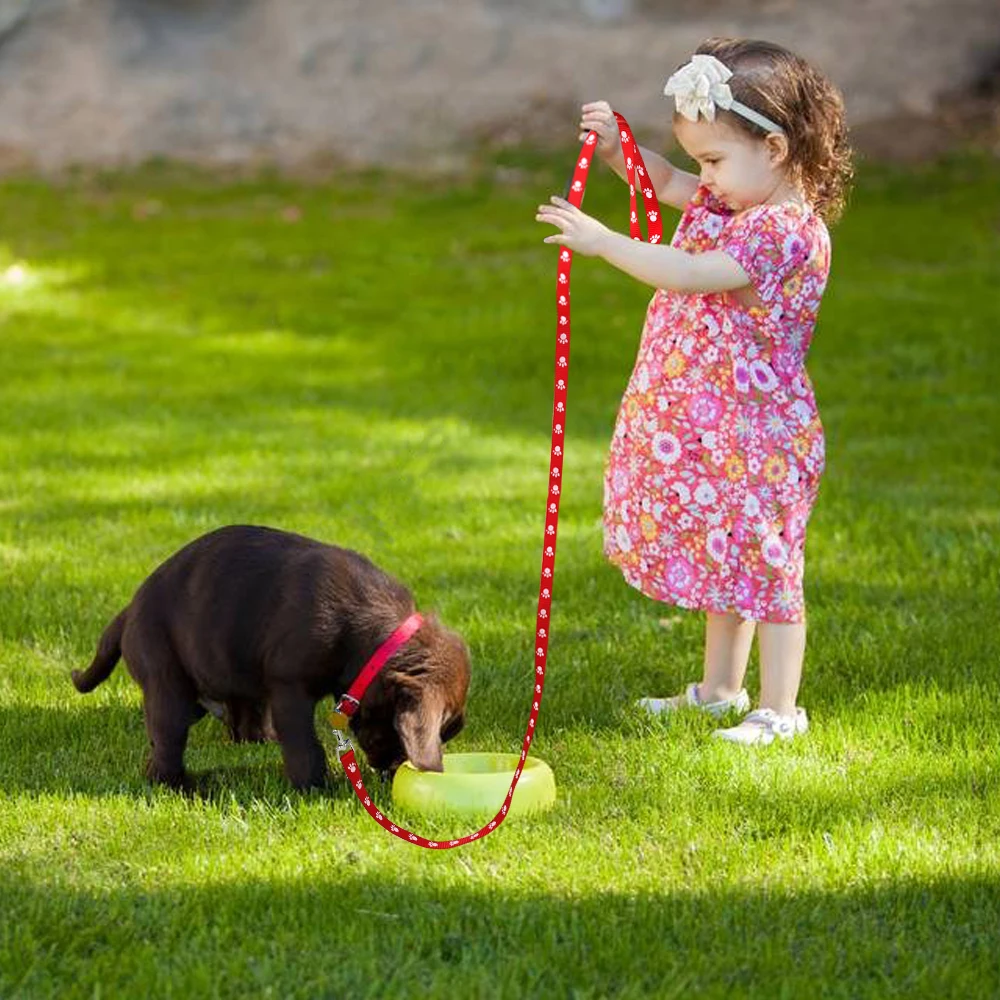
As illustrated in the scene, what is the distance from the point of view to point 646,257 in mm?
4055

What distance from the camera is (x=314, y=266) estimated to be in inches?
446

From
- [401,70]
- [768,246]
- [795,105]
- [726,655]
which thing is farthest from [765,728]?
[401,70]

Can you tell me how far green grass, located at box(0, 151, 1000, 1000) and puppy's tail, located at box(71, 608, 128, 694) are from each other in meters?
0.14

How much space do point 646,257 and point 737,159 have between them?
428 millimetres

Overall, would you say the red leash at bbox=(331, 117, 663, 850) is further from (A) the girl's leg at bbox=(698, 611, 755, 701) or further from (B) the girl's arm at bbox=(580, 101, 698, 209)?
(A) the girl's leg at bbox=(698, 611, 755, 701)

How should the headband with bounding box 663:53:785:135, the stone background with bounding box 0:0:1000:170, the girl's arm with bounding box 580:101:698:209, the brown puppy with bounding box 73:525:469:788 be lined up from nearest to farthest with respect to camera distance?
the brown puppy with bounding box 73:525:469:788
the headband with bounding box 663:53:785:135
the girl's arm with bounding box 580:101:698:209
the stone background with bounding box 0:0:1000:170

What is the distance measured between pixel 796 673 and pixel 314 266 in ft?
24.0

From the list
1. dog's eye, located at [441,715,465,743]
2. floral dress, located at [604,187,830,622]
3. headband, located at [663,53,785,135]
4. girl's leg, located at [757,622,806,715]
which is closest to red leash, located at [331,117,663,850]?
dog's eye, located at [441,715,465,743]

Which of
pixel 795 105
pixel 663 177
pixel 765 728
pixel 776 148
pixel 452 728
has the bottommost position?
pixel 765 728

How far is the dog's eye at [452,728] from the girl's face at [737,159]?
1.41 metres

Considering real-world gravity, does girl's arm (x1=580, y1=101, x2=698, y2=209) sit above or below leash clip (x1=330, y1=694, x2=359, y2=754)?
above

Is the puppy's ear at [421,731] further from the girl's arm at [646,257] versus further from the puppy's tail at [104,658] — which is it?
the girl's arm at [646,257]

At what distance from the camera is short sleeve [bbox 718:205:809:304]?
4227 mm

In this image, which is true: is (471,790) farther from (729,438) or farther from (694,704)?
(729,438)
